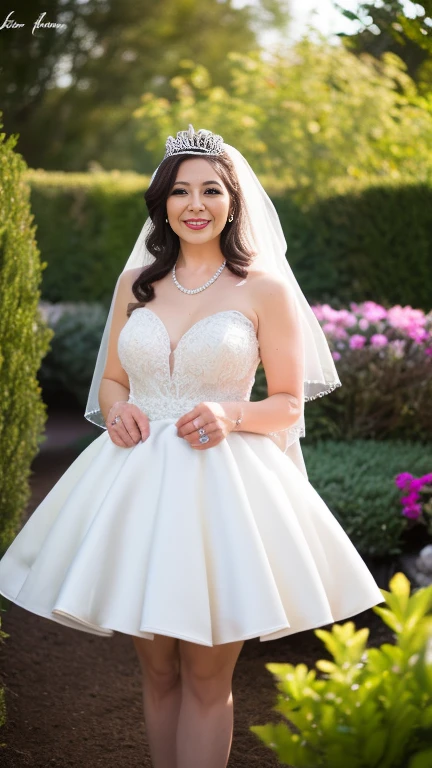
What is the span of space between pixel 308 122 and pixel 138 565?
1097 centimetres

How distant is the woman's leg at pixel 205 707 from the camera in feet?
8.67

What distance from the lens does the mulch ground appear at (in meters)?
3.56

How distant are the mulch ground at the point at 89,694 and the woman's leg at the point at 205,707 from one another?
3.04 ft

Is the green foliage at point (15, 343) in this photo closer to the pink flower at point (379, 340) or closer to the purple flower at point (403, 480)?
the purple flower at point (403, 480)

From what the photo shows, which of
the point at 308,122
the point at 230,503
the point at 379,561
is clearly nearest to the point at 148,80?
the point at 308,122

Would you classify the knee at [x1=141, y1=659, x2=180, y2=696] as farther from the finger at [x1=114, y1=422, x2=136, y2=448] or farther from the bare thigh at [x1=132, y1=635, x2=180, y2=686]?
the finger at [x1=114, y1=422, x2=136, y2=448]

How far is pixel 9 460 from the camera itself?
4516 mm

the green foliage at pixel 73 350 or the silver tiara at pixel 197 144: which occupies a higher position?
the silver tiara at pixel 197 144

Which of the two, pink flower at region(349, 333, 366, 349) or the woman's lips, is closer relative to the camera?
the woman's lips

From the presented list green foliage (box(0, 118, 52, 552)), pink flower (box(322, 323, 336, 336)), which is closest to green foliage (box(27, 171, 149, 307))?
pink flower (box(322, 323, 336, 336))

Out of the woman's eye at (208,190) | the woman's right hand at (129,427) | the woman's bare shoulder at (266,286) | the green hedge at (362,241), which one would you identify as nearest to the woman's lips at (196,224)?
the woman's eye at (208,190)

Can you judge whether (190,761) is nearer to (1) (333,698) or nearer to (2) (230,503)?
(2) (230,503)

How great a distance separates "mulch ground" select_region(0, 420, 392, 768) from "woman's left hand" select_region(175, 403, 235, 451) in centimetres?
160

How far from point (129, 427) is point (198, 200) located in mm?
801
